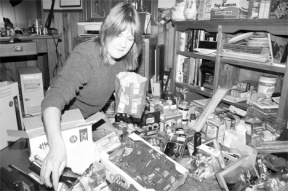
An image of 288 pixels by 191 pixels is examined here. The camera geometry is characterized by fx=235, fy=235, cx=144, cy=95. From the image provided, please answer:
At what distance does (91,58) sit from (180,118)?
76cm

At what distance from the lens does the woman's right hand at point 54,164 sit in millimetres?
699

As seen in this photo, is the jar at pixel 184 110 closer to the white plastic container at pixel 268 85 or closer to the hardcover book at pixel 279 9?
the white plastic container at pixel 268 85

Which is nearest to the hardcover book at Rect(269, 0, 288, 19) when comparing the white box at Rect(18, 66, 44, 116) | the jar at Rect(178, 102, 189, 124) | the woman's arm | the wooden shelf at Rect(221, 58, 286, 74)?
the wooden shelf at Rect(221, 58, 286, 74)

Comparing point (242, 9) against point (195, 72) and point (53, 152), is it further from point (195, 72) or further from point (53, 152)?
point (53, 152)

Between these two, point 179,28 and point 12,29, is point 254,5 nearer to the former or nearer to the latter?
point 179,28

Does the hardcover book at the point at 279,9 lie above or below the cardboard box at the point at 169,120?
above

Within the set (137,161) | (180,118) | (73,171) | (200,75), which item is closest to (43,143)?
(73,171)

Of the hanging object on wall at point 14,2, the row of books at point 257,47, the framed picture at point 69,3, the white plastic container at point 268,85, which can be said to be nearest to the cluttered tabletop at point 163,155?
the white plastic container at point 268,85

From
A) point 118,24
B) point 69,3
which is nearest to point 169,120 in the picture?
point 118,24

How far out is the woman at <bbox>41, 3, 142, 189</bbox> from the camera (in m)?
0.78

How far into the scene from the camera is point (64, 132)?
948 mm

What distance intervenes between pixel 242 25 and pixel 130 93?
2.48 feet

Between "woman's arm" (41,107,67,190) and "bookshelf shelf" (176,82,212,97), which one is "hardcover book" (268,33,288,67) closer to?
"bookshelf shelf" (176,82,212,97)

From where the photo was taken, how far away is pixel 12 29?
7.84 ft
